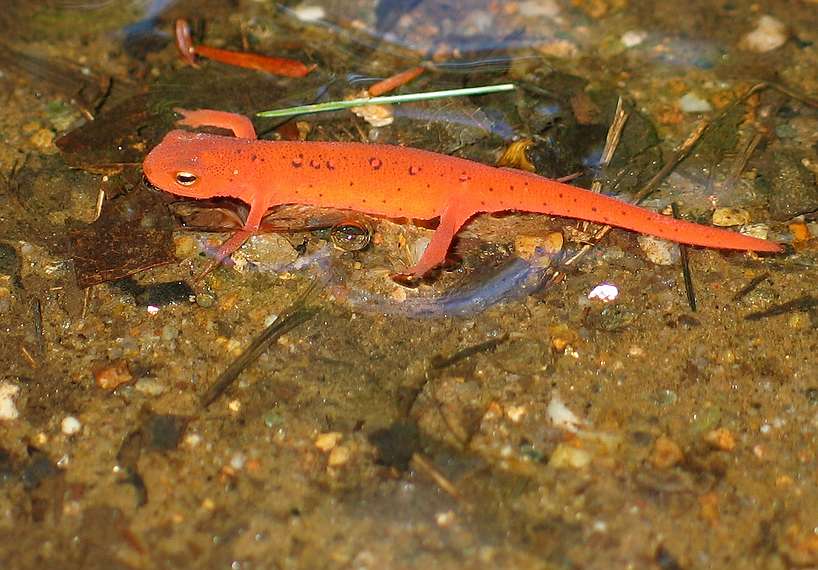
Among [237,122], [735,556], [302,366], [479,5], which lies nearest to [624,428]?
[735,556]

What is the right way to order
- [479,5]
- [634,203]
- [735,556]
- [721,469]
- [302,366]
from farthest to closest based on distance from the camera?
[479,5], [634,203], [302,366], [721,469], [735,556]

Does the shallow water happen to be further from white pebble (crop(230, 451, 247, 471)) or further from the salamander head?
the salamander head

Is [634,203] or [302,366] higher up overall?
[634,203]

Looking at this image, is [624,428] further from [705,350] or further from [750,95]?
[750,95]

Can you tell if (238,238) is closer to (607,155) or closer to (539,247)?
(539,247)

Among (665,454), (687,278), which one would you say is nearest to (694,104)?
(687,278)

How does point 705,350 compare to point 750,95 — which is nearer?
point 705,350

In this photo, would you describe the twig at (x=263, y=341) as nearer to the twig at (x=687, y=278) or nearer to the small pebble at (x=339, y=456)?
the small pebble at (x=339, y=456)

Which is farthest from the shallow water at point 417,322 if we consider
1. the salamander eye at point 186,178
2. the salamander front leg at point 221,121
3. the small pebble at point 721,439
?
the salamander eye at point 186,178
